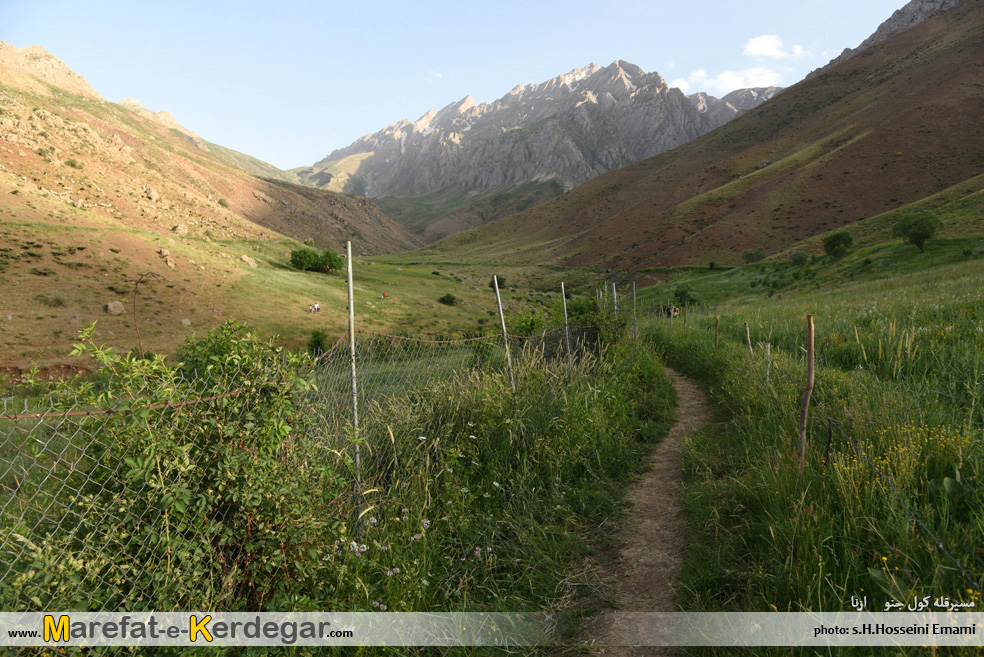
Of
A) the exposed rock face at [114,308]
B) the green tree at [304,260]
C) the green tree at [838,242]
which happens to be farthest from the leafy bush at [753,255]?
the exposed rock face at [114,308]

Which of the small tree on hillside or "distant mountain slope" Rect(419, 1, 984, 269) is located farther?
"distant mountain slope" Rect(419, 1, 984, 269)

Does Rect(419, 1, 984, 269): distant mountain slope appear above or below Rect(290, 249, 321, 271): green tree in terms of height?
above

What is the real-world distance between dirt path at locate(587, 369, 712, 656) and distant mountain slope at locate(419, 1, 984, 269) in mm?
59020

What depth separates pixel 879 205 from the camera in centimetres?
5425

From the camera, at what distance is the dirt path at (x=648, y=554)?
3003 mm

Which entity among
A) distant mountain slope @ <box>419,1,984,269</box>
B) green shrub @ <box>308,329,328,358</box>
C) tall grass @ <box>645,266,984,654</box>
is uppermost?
distant mountain slope @ <box>419,1,984,269</box>

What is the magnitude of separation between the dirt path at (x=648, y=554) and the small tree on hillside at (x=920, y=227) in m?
33.9

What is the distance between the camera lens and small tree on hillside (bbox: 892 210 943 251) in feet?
92.0

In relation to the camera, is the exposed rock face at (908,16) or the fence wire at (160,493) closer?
the fence wire at (160,493)

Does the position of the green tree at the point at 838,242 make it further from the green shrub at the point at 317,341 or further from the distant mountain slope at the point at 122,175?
the distant mountain slope at the point at 122,175

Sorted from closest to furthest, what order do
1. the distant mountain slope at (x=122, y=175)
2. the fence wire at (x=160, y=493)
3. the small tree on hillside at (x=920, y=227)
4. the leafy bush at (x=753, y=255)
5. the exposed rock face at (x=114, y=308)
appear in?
the fence wire at (x=160, y=493), the exposed rock face at (x=114, y=308), the small tree on hillside at (x=920, y=227), the distant mountain slope at (x=122, y=175), the leafy bush at (x=753, y=255)

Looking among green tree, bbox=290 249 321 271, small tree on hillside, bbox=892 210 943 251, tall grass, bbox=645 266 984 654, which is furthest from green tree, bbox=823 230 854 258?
green tree, bbox=290 249 321 271

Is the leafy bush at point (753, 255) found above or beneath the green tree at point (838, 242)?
beneath

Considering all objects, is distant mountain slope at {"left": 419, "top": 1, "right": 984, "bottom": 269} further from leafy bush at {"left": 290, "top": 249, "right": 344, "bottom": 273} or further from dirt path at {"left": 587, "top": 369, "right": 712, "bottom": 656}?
dirt path at {"left": 587, "top": 369, "right": 712, "bottom": 656}
